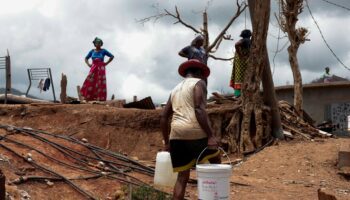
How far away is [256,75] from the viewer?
925 cm

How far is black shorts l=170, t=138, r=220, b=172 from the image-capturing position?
4480 millimetres

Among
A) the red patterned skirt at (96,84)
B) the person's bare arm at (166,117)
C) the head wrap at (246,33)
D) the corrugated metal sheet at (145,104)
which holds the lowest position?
the person's bare arm at (166,117)

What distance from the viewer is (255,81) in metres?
9.25

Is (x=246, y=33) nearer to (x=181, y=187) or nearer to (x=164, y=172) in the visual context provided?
(x=164, y=172)

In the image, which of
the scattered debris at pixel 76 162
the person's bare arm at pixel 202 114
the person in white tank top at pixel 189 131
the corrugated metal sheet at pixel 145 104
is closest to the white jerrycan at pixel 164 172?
the scattered debris at pixel 76 162

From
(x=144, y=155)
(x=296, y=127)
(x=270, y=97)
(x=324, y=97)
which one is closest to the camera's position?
(x=144, y=155)

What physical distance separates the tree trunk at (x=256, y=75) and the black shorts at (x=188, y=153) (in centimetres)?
471

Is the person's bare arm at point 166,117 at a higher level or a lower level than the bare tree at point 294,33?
lower

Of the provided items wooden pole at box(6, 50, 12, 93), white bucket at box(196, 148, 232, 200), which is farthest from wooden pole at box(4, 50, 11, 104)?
white bucket at box(196, 148, 232, 200)

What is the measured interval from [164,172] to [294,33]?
9.37 m

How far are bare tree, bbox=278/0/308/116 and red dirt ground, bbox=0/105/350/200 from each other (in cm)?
430

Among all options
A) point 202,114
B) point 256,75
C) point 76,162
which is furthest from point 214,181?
point 256,75

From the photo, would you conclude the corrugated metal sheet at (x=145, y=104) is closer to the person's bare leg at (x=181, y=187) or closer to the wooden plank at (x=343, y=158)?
the wooden plank at (x=343, y=158)

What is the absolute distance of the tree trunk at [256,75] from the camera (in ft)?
30.1
